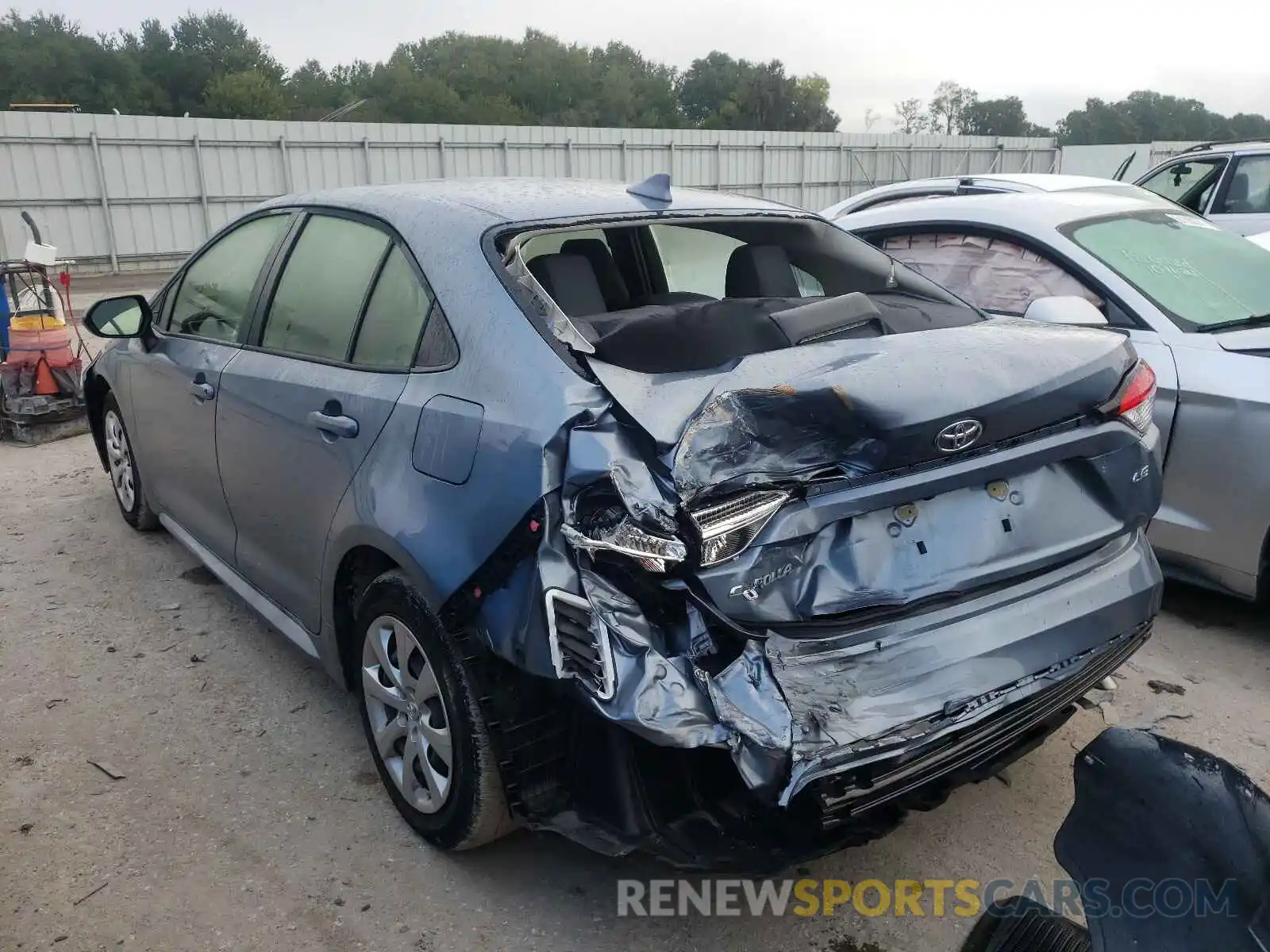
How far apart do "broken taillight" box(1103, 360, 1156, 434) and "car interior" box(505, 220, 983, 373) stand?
612 mm

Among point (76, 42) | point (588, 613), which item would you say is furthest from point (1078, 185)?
point (76, 42)

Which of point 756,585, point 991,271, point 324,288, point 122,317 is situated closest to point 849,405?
point 756,585

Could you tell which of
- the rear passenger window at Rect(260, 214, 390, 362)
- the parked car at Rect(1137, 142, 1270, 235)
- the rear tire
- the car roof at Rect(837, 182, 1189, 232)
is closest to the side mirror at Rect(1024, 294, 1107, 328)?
the car roof at Rect(837, 182, 1189, 232)

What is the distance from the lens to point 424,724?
2467 millimetres

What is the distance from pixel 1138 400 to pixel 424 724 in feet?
6.39

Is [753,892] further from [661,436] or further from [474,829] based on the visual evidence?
[661,436]

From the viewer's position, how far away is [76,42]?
5022 cm

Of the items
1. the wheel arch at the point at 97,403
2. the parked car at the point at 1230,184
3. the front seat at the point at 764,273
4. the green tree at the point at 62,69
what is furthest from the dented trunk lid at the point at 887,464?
the green tree at the point at 62,69

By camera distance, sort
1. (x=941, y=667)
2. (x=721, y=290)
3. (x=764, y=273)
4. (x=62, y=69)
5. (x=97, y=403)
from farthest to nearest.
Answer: (x=62, y=69), (x=97, y=403), (x=721, y=290), (x=764, y=273), (x=941, y=667)

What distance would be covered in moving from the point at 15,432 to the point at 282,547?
5.10m

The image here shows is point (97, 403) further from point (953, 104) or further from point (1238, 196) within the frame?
point (953, 104)

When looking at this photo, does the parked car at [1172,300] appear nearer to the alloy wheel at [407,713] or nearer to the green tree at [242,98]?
the alloy wheel at [407,713]

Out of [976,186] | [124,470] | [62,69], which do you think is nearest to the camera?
[124,470]

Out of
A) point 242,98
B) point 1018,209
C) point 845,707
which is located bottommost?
point 845,707
